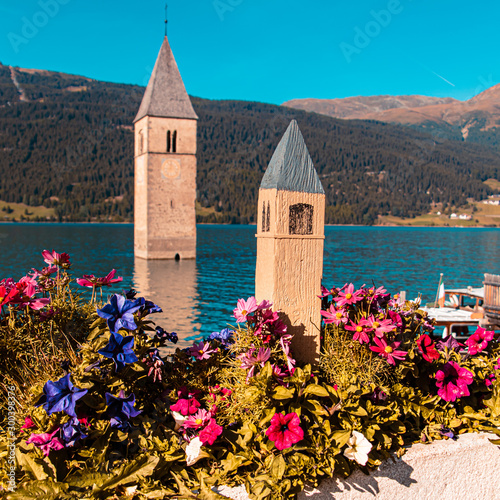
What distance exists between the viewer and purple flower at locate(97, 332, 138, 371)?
2.55m

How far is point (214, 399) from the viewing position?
10.1 ft

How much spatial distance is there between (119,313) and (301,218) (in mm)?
1416

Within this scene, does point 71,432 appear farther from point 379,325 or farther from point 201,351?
point 379,325

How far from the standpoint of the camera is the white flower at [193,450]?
2607mm

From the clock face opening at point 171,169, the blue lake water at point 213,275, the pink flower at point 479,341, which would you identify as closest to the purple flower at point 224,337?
the pink flower at point 479,341

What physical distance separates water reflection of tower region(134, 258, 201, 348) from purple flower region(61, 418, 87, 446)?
42.9 ft

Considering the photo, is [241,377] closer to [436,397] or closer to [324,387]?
[324,387]

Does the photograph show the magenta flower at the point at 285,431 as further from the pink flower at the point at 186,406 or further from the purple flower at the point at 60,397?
the purple flower at the point at 60,397

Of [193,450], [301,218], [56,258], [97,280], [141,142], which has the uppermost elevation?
[141,142]

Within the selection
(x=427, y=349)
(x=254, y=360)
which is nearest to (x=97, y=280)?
(x=254, y=360)

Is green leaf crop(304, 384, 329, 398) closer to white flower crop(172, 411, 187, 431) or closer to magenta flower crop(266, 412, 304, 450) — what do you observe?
magenta flower crop(266, 412, 304, 450)

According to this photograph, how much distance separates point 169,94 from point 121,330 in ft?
160

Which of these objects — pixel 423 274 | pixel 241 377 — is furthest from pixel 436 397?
pixel 423 274

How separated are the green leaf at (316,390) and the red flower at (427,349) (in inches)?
38.1
